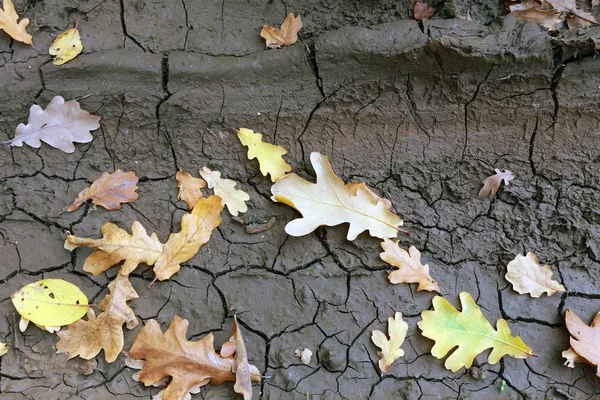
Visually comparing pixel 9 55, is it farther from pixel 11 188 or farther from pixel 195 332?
pixel 195 332

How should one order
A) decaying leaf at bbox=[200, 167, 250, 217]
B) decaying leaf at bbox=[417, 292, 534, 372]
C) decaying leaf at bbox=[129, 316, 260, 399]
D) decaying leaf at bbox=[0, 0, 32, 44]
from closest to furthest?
decaying leaf at bbox=[129, 316, 260, 399] < decaying leaf at bbox=[417, 292, 534, 372] < decaying leaf at bbox=[200, 167, 250, 217] < decaying leaf at bbox=[0, 0, 32, 44]

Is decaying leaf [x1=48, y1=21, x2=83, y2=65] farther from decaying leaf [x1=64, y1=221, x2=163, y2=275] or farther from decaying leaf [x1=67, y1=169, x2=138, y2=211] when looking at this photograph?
decaying leaf [x1=64, y1=221, x2=163, y2=275]

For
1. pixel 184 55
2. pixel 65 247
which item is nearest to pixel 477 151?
pixel 184 55

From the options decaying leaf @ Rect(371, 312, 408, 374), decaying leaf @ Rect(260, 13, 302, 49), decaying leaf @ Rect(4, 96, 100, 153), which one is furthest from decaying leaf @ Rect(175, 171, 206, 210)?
decaying leaf @ Rect(371, 312, 408, 374)

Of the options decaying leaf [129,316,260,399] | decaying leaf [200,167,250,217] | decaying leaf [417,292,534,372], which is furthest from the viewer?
decaying leaf [200,167,250,217]

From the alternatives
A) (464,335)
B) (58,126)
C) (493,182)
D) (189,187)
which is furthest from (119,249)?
(493,182)
